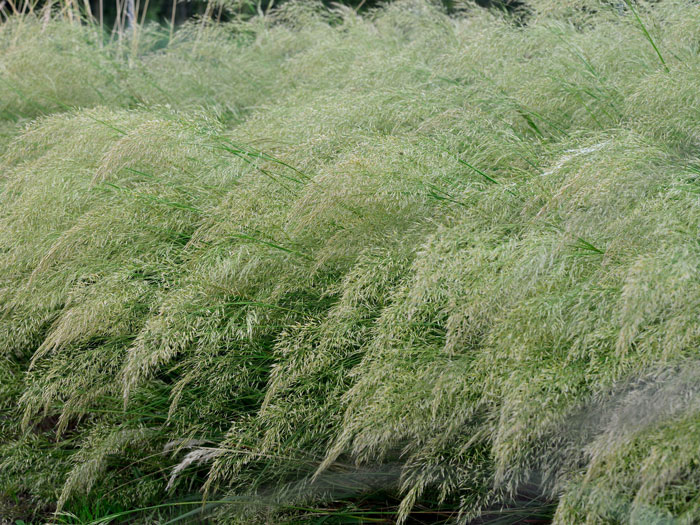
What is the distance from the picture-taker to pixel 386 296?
1.69 meters

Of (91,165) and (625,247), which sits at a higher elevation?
(625,247)

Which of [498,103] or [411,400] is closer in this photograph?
[411,400]

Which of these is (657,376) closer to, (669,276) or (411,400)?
(669,276)

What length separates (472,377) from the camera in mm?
1414

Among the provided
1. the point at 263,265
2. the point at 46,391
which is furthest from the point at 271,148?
the point at 46,391

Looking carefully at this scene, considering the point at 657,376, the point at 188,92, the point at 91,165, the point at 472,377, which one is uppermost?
the point at 657,376

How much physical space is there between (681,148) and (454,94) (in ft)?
2.10

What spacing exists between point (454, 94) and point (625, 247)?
939 mm

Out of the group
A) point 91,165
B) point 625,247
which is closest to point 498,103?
point 625,247

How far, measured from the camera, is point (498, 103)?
2.20 metres

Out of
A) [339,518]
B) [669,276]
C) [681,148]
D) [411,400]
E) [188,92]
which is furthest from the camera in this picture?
[188,92]

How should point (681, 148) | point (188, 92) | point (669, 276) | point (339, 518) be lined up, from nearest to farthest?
point (669, 276) < point (339, 518) < point (681, 148) < point (188, 92)

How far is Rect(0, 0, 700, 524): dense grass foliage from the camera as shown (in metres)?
1.28

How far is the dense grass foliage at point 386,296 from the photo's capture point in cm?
128
